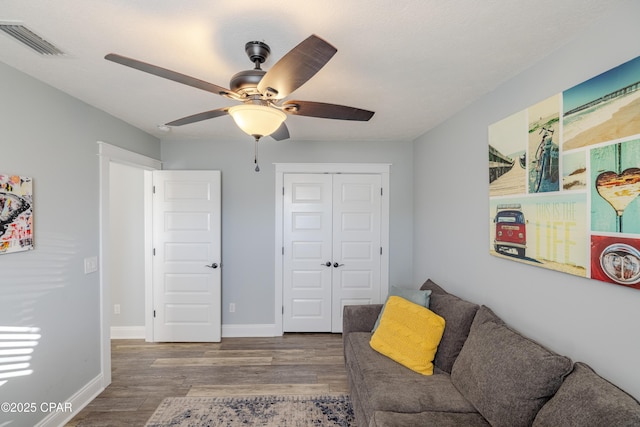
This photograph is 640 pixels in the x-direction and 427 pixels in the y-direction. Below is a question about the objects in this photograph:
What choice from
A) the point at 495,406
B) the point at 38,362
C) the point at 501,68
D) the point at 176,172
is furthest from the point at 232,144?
the point at 495,406

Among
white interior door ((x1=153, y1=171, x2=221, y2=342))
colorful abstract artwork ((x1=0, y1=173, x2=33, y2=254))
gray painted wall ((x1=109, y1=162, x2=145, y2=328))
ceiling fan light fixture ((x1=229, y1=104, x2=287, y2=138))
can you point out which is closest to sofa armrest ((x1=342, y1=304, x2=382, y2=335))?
white interior door ((x1=153, y1=171, x2=221, y2=342))

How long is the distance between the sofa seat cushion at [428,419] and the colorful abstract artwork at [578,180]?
36.3 inches

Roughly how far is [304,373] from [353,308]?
81 centimetres

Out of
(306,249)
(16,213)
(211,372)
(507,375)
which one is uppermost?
(16,213)

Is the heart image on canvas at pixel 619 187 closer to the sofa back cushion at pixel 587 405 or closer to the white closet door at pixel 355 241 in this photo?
the sofa back cushion at pixel 587 405

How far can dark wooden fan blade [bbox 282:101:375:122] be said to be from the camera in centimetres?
147

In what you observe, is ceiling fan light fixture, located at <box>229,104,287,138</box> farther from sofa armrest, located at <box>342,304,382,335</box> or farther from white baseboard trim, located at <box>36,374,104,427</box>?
white baseboard trim, located at <box>36,374,104,427</box>

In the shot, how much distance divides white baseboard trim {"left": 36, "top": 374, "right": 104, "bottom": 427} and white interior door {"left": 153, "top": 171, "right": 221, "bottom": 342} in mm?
989

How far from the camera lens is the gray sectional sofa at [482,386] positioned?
112 cm

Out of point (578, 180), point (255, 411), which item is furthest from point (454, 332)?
point (255, 411)

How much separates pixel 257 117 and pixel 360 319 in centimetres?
207

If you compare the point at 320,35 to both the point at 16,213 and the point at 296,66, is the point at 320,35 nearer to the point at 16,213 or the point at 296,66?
the point at 296,66

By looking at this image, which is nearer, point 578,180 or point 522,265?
point 578,180

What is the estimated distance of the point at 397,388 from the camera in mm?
1707
